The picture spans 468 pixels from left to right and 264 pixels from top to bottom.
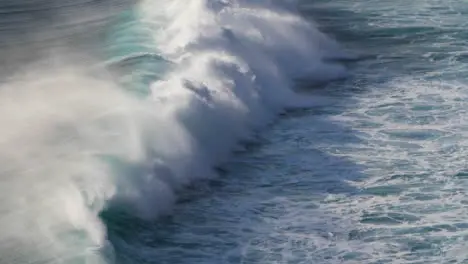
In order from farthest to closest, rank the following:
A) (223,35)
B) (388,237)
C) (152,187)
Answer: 1. (223,35)
2. (152,187)
3. (388,237)

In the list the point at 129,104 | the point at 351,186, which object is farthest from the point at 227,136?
the point at 351,186

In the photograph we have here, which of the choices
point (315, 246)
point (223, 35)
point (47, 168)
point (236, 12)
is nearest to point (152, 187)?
point (47, 168)

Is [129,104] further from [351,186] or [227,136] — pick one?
[351,186]

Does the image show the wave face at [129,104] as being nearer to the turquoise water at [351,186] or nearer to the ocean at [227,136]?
the ocean at [227,136]

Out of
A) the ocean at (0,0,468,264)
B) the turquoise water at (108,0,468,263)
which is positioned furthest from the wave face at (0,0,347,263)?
the turquoise water at (108,0,468,263)

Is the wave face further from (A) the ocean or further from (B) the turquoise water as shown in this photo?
(B) the turquoise water

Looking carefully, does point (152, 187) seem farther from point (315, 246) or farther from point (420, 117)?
point (420, 117)

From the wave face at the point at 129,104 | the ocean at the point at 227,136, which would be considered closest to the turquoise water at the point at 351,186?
the ocean at the point at 227,136
